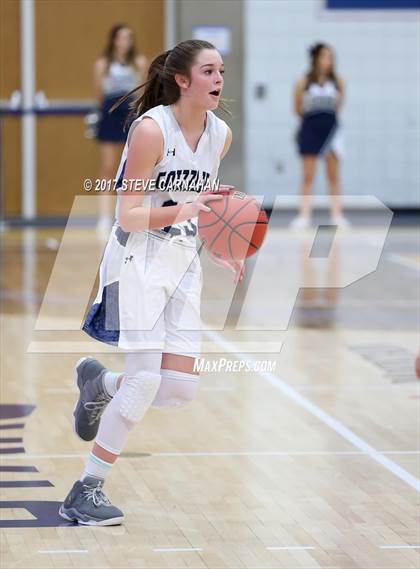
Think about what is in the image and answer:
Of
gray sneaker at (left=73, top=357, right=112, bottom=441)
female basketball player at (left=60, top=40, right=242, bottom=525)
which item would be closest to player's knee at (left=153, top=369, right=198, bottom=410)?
female basketball player at (left=60, top=40, right=242, bottom=525)

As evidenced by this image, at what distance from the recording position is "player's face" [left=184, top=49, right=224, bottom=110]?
4941mm

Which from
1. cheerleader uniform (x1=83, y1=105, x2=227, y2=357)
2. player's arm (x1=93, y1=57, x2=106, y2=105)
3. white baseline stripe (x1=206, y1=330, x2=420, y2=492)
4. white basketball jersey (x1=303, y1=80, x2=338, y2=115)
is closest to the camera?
cheerleader uniform (x1=83, y1=105, x2=227, y2=357)

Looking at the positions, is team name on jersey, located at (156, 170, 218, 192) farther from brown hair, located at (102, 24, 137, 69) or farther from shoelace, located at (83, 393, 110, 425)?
brown hair, located at (102, 24, 137, 69)

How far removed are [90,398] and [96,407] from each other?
0.18 feet

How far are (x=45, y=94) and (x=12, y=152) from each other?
0.83m

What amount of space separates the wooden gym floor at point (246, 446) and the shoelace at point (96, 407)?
33cm

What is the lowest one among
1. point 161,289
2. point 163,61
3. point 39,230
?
point 39,230

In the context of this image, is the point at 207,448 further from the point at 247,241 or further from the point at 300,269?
the point at 300,269

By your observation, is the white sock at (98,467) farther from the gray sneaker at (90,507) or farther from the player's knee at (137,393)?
the player's knee at (137,393)

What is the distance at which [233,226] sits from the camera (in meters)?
5.02

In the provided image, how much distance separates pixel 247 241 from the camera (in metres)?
5.08

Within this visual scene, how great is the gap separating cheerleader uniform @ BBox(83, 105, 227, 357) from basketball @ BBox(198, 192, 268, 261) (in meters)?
0.12

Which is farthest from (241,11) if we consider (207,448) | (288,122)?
(207,448)

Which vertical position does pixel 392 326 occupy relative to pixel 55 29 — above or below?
below
